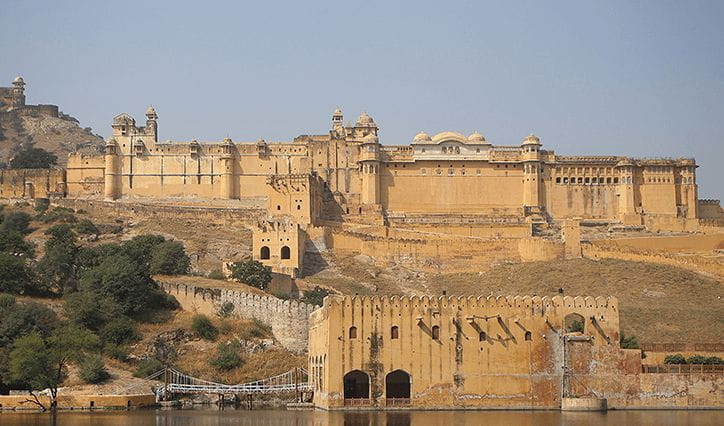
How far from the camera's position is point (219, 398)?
40875mm

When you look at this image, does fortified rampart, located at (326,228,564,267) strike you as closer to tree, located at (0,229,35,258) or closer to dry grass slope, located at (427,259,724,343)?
dry grass slope, located at (427,259,724,343)

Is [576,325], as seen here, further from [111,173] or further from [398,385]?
[111,173]

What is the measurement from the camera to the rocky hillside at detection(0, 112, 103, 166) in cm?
11138

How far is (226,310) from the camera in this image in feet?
155

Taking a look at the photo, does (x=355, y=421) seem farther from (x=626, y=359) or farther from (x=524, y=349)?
(x=626, y=359)

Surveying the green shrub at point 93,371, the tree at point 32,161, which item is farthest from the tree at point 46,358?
the tree at point 32,161

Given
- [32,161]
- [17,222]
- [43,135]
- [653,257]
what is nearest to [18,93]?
[43,135]

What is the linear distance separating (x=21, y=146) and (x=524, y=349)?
8313 centimetres

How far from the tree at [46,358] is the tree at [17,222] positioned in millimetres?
24925

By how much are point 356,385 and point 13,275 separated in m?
18.2

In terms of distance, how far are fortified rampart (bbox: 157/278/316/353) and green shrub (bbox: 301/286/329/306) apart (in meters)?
4.63

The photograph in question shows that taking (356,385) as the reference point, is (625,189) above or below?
above

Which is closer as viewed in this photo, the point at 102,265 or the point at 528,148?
the point at 102,265

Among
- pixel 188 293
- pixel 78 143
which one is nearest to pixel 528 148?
pixel 188 293
